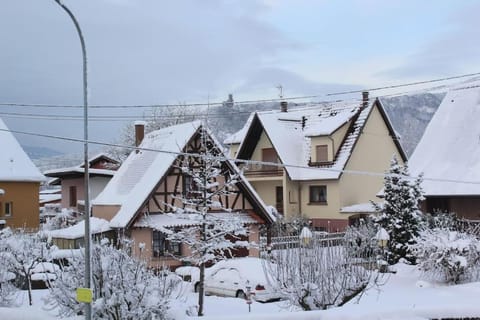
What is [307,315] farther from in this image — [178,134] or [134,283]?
[178,134]

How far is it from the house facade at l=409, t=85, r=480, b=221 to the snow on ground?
5970 millimetres

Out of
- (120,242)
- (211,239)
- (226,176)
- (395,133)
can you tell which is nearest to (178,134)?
(226,176)

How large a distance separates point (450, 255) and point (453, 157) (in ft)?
A: 33.4

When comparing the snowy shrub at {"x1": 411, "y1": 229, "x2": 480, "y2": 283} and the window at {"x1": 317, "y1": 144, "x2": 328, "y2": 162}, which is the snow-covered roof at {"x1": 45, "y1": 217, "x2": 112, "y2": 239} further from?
the window at {"x1": 317, "y1": 144, "x2": 328, "y2": 162}

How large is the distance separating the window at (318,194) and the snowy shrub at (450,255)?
18324 mm

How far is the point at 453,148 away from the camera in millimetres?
28969

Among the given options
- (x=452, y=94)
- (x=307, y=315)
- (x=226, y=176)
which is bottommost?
Answer: (x=307, y=315)

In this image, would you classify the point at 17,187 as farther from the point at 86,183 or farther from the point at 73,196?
the point at 86,183

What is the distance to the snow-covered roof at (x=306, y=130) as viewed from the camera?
3794 cm

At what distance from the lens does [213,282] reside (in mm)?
20156

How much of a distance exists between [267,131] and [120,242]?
2652 centimetres

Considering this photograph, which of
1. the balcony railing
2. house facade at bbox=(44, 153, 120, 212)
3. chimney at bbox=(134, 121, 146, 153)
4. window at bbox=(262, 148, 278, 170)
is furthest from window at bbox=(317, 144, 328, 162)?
house facade at bbox=(44, 153, 120, 212)

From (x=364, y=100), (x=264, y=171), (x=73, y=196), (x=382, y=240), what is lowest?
(x=382, y=240)

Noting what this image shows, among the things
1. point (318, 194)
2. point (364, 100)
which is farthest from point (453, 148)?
point (318, 194)
